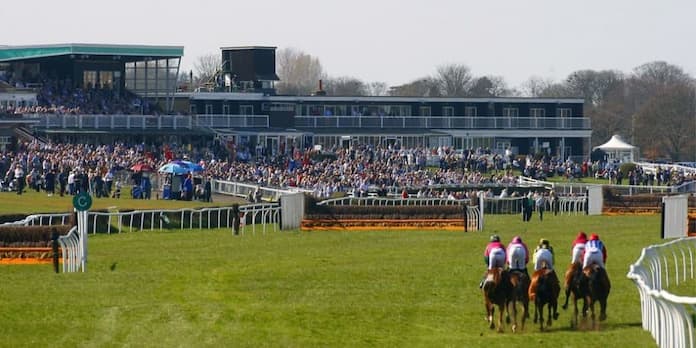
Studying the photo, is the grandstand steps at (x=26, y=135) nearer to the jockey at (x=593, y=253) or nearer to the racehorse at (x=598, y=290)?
the jockey at (x=593, y=253)

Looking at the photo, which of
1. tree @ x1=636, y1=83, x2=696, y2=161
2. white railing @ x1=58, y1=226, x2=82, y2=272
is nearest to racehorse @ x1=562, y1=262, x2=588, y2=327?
white railing @ x1=58, y1=226, x2=82, y2=272

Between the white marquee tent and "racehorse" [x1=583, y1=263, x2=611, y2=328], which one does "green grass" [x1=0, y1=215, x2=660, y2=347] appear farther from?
the white marquee tent

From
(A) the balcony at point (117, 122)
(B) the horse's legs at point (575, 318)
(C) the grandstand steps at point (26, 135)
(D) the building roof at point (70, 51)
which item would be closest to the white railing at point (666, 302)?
(B) the horse's legs at point (575, 318)

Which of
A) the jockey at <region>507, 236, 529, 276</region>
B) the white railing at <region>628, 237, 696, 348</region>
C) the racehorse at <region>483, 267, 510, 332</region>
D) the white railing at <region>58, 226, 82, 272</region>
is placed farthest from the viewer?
the white railing at <region>58, 226, 82, 272</region>

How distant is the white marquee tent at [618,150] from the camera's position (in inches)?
3639

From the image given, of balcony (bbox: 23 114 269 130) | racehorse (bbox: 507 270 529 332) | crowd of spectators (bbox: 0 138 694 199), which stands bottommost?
racehorse (bbox: 507 270 529 332)

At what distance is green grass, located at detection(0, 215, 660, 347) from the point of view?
2094 cm

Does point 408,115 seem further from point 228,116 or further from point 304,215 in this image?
point 304,215

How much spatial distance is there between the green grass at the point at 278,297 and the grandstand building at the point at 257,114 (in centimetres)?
3165

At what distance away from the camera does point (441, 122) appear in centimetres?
8950

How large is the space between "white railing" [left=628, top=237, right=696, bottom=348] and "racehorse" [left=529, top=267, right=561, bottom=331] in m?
1.11

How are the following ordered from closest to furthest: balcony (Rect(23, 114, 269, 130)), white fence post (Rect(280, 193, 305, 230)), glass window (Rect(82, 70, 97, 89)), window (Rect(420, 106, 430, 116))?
white fence post (Rect(280, 193, 305, 230)) < balcony (Rect(23, 114, 269, 130)) < glass window (Rect(82, 70, 97, 89)) < window (Rect(420, 106, 430, 116))

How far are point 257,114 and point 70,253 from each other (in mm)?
53347

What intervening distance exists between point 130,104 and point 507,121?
25447 mm
